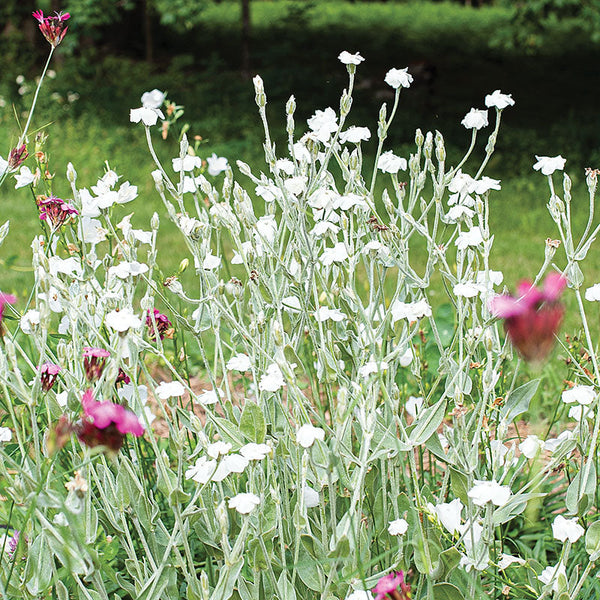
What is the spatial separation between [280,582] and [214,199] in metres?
0.74

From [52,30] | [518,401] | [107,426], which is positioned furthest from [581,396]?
[52,30]

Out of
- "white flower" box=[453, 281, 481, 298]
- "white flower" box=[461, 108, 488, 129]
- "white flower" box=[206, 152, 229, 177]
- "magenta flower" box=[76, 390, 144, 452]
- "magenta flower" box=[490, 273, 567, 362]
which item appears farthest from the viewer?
"white flower" box=[206, 152, 229, 177]

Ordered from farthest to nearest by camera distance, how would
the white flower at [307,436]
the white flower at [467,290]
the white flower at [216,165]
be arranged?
the white flower at [216,165]
the white flower at [467,290]
the white flower at [307,436]

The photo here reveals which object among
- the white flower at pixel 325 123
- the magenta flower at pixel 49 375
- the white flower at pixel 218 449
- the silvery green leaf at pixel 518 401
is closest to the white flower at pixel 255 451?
the white flower at pixel 218 449

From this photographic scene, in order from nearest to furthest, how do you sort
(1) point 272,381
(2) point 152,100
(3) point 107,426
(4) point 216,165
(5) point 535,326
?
(5) point 535,326 < (3) point 107,426 < (1) point 272,381 < (2) point 152,100 < (4) point 216,165

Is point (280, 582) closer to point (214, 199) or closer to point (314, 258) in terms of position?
point (314, 258)

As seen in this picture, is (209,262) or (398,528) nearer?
(398,528)

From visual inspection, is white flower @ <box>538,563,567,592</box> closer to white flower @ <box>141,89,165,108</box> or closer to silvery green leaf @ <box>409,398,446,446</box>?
silvery green leaf @ <box>409,398,446,446</box>

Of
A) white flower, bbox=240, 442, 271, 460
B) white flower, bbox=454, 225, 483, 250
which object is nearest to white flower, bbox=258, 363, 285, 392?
white flower, bbox=240, 442, 271, 460

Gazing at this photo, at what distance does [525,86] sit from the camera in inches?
448

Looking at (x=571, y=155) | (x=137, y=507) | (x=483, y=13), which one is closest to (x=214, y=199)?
(x=137, y=507)

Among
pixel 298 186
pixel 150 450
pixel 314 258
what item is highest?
pixel 298 186

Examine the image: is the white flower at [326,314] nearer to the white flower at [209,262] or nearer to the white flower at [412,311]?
the white flower at [412,311]

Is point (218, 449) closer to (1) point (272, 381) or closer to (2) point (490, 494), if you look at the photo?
(1) point (272, 381)
